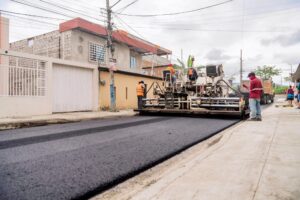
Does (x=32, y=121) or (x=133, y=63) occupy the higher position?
(x=133, y=63)

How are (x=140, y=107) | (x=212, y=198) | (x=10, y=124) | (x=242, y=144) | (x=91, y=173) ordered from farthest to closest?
(x=140, y=107)
(x=10, y=124)
(x=242, y=144)
(x=91, y=173)
(x=212, y=198)

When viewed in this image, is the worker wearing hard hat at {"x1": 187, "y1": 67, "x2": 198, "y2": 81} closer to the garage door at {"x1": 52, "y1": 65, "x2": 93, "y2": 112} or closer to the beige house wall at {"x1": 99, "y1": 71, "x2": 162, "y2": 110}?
the beige house wall at {"x1": 99, "y1": 71, "x2": 162, "y2": 110}

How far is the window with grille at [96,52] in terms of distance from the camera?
16875 millimetres

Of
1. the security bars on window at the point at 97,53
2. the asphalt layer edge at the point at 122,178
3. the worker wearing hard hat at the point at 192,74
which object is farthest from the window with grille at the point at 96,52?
the asphalt layer edge at the point at 122,178

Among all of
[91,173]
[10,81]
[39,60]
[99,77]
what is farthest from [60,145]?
[99,77]

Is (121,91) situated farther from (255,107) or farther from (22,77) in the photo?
(255,107)

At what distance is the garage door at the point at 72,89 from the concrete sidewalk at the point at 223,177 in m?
9.02

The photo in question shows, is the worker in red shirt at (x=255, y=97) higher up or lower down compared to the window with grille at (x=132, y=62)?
lower down

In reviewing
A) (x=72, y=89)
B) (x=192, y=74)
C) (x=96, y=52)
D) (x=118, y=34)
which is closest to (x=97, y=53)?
(x=96, y=52)

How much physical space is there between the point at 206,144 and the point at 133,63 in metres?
18.2

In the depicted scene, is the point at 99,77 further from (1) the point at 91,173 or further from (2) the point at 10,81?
(1) the point at 91,173

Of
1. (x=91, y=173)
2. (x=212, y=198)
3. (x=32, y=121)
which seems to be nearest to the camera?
(x=212, y=198)

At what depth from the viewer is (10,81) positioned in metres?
8.89

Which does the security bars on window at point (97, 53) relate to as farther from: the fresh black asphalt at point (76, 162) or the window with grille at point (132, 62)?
the fresh black asphalt at point (76, 162)
